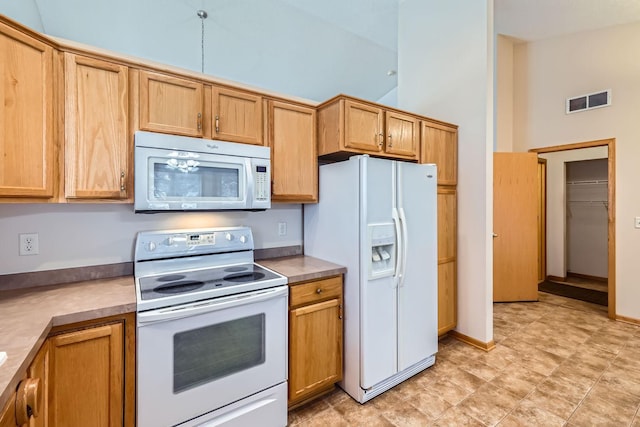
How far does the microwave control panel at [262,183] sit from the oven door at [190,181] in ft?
0.15

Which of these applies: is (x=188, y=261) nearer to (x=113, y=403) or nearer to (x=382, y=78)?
(x=113, y=403)

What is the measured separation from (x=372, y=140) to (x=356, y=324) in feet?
4.53

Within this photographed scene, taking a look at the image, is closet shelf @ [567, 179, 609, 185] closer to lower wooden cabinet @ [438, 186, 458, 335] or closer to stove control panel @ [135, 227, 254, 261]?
lower wooden cabinet @ [438, 186, 458, 335]

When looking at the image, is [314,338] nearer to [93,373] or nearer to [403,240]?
[403,240]

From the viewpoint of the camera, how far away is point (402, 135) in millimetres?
2527

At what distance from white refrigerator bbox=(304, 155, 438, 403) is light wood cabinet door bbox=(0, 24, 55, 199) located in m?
1.62

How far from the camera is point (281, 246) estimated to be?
2525 mm

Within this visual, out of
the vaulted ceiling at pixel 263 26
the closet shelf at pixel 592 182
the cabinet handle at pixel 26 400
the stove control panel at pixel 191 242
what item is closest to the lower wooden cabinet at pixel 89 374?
the cabinet handle at pixel 26 400

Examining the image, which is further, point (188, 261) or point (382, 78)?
point (382, 78)

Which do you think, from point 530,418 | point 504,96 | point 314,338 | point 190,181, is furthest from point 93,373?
point 504,96

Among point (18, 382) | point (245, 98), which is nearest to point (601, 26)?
point (245, 98)

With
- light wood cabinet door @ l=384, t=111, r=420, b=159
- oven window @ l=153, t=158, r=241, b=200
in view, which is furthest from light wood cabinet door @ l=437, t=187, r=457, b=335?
oven window @ l=153, t=158, r=241, b=200

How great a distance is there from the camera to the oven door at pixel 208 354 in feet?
4.57

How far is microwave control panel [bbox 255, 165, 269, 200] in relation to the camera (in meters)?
2.00
